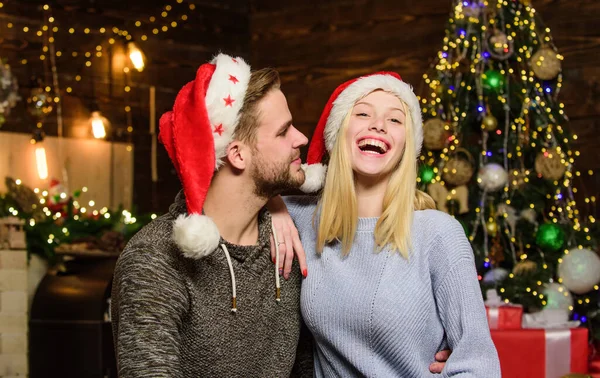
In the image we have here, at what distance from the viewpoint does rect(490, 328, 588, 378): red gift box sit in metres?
3.84

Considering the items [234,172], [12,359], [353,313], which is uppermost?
[234,172]

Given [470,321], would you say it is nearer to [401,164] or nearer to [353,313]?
[353,313]

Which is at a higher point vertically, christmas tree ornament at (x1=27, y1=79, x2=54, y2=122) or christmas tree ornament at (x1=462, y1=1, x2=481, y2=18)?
christmas tree ornament at (x1=462, y1=1, x2=481, y2=18)

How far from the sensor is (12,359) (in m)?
4.61

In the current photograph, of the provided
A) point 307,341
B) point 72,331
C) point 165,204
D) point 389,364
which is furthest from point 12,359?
point 389,364

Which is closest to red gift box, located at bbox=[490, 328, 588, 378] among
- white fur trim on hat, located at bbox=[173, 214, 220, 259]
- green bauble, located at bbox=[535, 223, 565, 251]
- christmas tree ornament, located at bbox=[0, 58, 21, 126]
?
green bauble, located at bbox=[535, 223, 565, 251]

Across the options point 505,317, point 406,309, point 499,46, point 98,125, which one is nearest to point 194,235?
point 406,309

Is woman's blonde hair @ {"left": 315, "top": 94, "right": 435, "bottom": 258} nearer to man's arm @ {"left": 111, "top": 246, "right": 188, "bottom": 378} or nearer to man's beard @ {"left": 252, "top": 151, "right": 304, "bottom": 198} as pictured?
man's beard @ {"left": 252, "top": 151, "right": 304, "bottom": 198}

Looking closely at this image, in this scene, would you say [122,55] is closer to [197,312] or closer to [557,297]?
[557,297]

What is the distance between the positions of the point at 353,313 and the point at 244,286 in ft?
0.91

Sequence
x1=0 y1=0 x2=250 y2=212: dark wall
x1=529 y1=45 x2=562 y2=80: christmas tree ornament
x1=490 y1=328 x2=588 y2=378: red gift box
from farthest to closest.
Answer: x1=0 y1=0 x2=250 y2=212: dark wall < x1=529 y1=45 x2=562 y2=80: christmas tree ornament < x1=490 y1=328 x2=588 y2=378: red gift box

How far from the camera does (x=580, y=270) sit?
14.4 feet

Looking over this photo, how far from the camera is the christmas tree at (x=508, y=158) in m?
4.48

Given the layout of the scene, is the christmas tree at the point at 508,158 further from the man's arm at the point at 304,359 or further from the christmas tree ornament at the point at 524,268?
the man's arm at the point at 304,359
